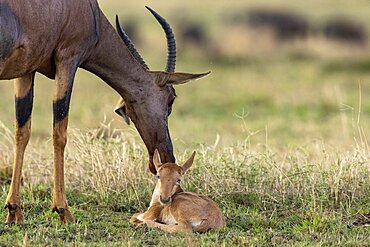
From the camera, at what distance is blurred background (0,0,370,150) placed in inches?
575

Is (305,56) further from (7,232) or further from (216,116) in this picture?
(7,232)

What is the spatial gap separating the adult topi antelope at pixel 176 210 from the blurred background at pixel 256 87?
181 centimetres

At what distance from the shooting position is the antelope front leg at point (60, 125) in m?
7.98

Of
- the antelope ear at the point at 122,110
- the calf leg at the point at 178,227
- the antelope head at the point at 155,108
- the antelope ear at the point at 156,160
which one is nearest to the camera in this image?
the calf leg at the point at 178,227

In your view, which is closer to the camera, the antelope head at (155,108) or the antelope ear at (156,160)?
the antelope ear at (156,160)

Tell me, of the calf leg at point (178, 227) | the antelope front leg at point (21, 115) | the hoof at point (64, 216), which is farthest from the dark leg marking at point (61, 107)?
the calf leg at point (178, 227)

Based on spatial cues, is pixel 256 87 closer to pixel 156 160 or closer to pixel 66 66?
pixel 156 160

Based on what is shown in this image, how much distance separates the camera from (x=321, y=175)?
9117 millimetres

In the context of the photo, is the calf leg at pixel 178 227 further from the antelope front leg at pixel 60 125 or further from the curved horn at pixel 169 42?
the curved horn at pixel 169 42

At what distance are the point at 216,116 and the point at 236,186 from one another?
25.3 feet

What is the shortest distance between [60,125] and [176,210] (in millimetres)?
1453

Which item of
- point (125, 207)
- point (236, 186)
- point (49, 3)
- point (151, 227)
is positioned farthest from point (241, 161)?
point (49, 3)

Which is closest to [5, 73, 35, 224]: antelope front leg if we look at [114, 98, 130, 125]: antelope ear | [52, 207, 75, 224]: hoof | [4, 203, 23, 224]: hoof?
[4, 203, 23, 224]: hoof

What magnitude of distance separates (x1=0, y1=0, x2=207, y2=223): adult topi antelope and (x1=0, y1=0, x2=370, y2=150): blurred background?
38.2 inches
